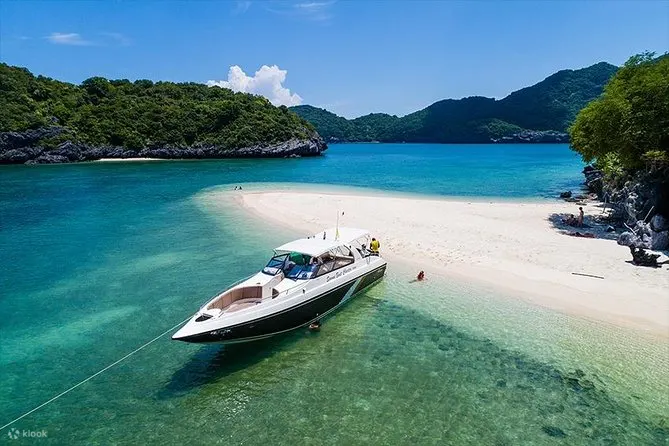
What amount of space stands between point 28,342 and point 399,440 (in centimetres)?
1319

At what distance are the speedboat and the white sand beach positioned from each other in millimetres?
5110

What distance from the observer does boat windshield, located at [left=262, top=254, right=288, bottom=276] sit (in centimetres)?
1562

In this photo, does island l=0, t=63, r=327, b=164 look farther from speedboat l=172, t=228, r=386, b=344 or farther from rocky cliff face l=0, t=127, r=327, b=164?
speedboat l=172, t=228, r=386, b=344

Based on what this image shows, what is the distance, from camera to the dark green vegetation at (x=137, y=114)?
103750mm

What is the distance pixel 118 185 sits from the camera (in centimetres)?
5944

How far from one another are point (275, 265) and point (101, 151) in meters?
110

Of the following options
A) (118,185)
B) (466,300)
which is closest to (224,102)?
(118,185)

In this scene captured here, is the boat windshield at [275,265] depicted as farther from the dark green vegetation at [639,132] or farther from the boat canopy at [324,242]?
the dark green vegetation at [639,132]

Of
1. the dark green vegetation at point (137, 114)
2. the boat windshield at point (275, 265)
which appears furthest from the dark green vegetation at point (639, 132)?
the dark green vegetation at point (137, 114)

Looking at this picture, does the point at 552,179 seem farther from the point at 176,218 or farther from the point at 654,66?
the point at 176,218

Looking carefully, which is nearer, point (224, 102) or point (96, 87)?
point (96, 87)

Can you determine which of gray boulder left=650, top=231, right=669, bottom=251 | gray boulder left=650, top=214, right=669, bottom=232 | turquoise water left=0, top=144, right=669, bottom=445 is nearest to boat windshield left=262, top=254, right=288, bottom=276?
turquoise water left=0, top=144, right=669, bottom=445

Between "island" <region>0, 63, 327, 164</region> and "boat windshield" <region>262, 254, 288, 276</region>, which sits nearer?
"boat windshield" <region>262, 254, 288, 276</region>

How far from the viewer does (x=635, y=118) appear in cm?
2580
